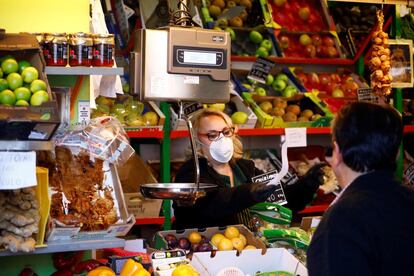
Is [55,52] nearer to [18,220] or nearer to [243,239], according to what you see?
[18,220]

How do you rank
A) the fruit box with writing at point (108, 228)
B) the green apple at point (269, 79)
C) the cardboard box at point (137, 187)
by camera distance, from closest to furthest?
the fruit box with writing at point (108, 228) < the cardboard box at point (137, 187) < the green apple at point (269, 79)

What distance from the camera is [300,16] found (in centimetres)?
568

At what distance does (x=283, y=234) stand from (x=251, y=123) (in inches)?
71.2

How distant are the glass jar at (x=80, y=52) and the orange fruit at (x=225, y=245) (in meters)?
1.20

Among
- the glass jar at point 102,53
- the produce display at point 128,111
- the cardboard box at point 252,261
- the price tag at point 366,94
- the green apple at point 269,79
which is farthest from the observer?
the green apple at point 269,79

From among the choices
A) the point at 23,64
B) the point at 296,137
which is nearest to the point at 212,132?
the point at 296,137

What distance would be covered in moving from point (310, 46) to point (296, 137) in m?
1.19

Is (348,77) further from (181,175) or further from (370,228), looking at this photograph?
(370,228)

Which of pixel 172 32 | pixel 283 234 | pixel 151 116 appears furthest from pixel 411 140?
pixel 172 32

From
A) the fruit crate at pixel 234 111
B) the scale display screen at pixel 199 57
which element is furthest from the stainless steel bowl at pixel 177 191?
the fruit crate at pixel 234 111

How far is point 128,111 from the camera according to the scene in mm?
4555

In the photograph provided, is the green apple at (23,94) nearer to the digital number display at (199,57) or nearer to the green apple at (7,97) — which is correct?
the green apple at (7,97)

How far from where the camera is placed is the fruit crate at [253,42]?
5270 millimetres

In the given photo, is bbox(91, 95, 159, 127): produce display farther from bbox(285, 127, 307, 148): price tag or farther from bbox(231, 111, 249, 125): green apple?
bbox(285, 127, 307, 148): price tag
